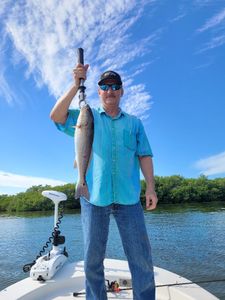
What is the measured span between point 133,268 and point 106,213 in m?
0.68

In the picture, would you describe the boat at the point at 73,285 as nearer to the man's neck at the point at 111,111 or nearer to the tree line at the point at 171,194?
the man's neck at the point at 111,111

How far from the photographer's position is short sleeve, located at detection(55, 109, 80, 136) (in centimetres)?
420

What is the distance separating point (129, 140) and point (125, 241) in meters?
1.11

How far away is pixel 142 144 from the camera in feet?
13.9

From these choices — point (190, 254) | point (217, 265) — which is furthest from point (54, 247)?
point (190, 254)

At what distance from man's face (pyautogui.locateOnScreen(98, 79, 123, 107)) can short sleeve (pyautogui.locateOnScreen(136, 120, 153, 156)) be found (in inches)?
15.9

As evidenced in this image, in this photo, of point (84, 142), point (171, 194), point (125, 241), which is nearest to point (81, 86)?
point (84, 142)

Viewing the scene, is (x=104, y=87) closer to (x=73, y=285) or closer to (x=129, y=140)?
(x=129, y=140)

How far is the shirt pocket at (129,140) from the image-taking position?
4105mm

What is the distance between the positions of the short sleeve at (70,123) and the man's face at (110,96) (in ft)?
1.09

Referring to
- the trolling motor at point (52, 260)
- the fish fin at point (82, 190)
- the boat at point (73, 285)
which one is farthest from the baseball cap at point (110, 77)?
the trolling motor at point (52, 260)

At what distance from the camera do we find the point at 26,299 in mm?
5047

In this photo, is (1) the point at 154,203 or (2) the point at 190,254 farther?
(2) the point at 190,254

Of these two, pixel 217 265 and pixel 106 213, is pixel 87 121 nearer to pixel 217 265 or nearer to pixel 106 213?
pixel 106 213
